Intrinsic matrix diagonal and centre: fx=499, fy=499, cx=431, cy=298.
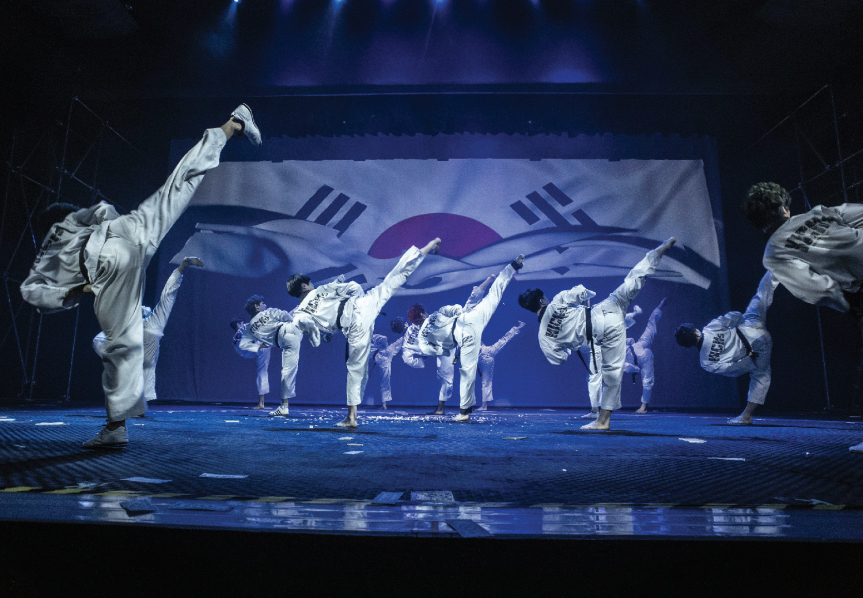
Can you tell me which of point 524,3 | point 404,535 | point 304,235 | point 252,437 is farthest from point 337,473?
point 304,235

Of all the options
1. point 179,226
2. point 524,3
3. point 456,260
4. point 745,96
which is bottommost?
point 456,260

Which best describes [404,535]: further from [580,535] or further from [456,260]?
[456,260]

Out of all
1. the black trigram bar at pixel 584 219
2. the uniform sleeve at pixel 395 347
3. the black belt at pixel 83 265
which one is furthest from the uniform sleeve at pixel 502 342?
the black belt at pixel 83 265

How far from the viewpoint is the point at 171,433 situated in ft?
13.1

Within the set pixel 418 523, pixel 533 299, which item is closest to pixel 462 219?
pixel 533 299

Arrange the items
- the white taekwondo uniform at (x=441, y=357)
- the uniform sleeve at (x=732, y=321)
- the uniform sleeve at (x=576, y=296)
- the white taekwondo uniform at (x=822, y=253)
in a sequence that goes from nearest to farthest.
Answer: the white taekwondo uniform at (x=822, y=253) < the uniform sleeve at (x=576, y=296) < the uniform sleeve at (x=732, y=321) < the white taekwondo uniform at (x=441, y=357)

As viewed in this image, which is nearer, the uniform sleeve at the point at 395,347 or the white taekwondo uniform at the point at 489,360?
the white taekwondo uniform at the point at 489,360

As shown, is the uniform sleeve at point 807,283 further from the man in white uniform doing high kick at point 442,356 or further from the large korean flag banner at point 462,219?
the large korean flag banner at point 462,219

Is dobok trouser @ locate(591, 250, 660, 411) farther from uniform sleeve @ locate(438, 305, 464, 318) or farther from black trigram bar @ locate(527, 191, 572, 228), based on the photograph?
black trigram bar @ locate(527, 191, 572, 228)

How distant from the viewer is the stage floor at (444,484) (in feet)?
3.79

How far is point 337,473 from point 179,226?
959cm

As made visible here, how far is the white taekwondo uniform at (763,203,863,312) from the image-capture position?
101 inches

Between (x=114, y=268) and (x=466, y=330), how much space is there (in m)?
4.36

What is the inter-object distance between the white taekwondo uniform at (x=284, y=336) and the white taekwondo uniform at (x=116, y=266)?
3.83 meters
